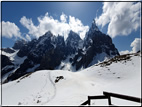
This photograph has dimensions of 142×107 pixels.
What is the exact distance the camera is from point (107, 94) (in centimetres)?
550

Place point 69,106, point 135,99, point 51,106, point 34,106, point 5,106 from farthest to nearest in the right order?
1. point 5,106
2. point 34,106
3. point 51,106
4. point 69,106
5. point 135,99

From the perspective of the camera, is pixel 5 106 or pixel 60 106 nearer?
pixel 60 106

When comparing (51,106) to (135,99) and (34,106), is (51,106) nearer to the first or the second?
(34,106)

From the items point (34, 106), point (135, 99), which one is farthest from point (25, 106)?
point (135, 99)

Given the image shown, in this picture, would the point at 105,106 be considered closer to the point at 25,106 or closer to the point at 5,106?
the point at 25,106

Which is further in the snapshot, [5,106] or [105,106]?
[5,106]

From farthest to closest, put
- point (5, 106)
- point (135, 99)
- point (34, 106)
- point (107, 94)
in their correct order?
point (5, 106)
point (34, 106)
point (107, 94)
point (135, 99)

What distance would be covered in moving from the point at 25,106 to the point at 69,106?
6.38 m

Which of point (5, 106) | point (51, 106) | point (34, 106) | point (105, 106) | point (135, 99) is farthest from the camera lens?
point (5, 106)

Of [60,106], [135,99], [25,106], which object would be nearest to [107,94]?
[135,99]

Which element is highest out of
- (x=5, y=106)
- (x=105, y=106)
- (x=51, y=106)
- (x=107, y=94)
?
(x=107, y=94)

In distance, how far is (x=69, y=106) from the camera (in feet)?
34.2

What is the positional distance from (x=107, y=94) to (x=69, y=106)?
621 centimetres

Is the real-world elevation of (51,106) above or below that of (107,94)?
below
